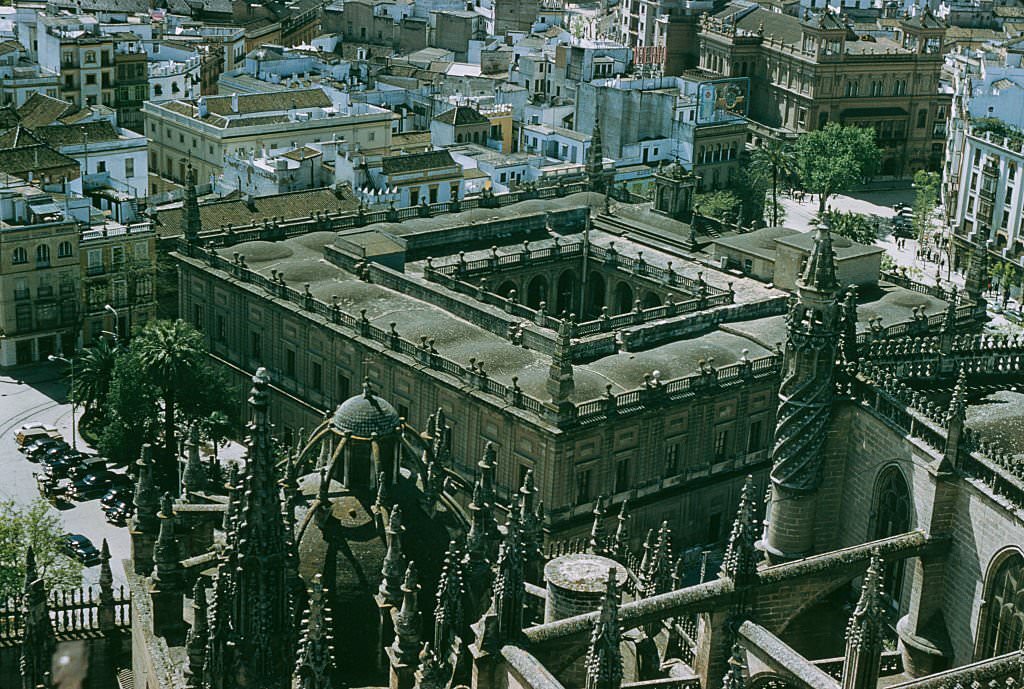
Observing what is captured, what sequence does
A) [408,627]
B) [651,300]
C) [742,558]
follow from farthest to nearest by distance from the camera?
[651,300] < [742,558] < [408,627]

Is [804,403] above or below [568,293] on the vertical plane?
above

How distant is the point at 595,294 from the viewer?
361 ft

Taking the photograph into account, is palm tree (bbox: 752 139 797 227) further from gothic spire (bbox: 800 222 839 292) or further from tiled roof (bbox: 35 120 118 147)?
gothic spire (bbox: 800 222 839 292)

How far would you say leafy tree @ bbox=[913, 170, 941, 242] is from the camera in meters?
156

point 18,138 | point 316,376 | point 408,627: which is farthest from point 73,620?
point 18,138

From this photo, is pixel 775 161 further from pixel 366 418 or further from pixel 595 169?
pixel 366 418

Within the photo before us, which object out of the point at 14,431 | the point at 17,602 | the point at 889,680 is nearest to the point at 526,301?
the point at 14,431

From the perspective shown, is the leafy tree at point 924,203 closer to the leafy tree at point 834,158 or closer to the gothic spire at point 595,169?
the leafy tree at point 834,158

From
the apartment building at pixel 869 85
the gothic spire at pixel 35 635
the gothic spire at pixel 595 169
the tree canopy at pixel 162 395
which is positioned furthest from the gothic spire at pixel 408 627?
the apartment building at pixel 869 85

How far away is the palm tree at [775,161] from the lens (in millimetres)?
156750

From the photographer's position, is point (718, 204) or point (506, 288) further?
point (718, 204)

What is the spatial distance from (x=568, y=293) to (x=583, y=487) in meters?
30.1

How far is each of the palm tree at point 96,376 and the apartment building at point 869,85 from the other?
11055cm

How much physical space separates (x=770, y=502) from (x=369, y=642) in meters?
14.1
